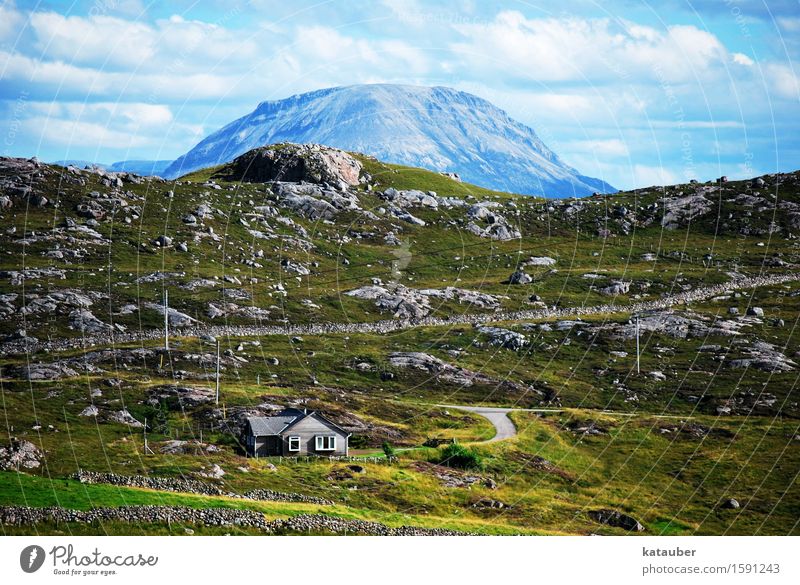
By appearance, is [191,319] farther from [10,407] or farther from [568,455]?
[568,455]

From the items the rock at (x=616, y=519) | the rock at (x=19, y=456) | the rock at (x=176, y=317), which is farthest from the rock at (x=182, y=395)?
the rock at (x=616, y=519)

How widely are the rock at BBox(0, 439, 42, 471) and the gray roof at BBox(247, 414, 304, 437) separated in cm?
2213

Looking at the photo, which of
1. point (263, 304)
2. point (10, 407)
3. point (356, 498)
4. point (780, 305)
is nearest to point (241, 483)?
point (356, 498)

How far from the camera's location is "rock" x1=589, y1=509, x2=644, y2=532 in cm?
8931

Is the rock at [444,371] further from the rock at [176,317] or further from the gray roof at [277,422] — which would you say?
the gray roof at [277,422]

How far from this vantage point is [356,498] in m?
87.8

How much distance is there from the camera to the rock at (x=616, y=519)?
89.3 meters

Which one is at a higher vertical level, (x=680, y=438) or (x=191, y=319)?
(x=191, y=319)

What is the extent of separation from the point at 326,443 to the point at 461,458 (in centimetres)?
1433

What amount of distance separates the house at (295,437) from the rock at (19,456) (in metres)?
22.1

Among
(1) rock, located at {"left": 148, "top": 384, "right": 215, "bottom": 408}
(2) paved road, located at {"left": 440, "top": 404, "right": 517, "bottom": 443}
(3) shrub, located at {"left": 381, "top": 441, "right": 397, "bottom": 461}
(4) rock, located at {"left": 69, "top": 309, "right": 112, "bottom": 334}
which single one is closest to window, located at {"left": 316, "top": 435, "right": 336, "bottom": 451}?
(3) shrub, located at {"left": 381, "top": 441, "right": 397, "bottom": 461}

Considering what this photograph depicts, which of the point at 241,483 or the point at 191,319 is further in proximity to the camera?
the point at 191,319

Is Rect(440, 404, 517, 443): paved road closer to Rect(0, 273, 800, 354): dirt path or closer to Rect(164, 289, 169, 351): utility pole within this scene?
Rect(164, 289, 169, 351): utility pole

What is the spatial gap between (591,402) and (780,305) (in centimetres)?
7392
